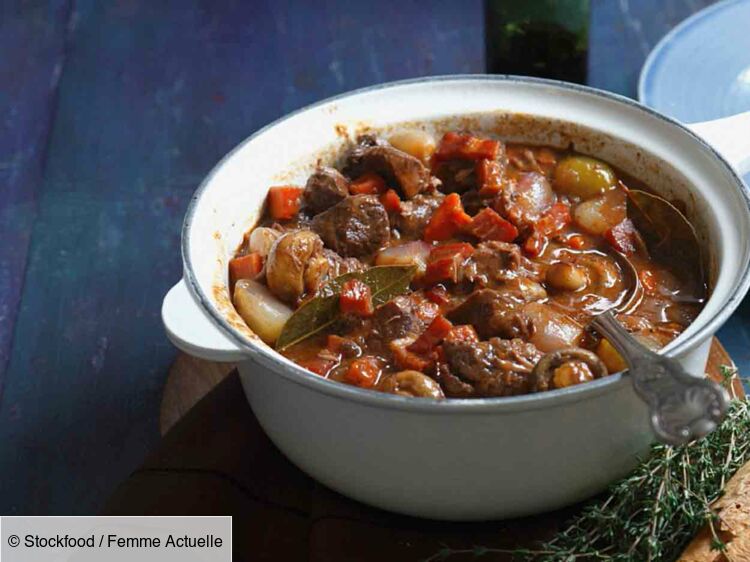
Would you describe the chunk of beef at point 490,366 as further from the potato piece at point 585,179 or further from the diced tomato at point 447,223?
the potato piece at point 585,179

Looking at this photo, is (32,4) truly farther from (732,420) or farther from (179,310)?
(732,420)

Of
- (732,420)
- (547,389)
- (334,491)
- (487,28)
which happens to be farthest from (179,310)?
(487,28)

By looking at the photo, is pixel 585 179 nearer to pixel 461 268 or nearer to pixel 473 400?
pixel 461 268

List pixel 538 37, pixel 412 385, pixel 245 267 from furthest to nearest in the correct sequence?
pixel 538 37 < pixel 245 267 < pixel 412 385

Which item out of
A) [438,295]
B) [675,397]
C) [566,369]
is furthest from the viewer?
[438,295]

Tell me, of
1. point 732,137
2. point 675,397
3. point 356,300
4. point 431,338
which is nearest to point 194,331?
point 356,300

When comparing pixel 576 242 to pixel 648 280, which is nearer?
pixel 648 280

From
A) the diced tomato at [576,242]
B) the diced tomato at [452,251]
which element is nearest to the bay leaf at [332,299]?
the diced tomato at [452,251]
